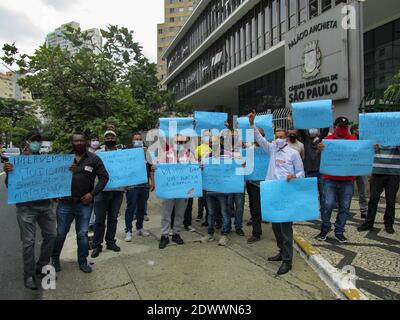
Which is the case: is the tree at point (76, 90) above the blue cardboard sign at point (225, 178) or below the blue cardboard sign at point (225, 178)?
above

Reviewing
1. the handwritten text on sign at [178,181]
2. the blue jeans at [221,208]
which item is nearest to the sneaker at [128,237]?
the handwritten text on sign at [178,181]

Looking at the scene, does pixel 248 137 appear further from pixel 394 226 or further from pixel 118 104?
pixel 118 104

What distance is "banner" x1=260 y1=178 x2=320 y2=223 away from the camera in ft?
15.8

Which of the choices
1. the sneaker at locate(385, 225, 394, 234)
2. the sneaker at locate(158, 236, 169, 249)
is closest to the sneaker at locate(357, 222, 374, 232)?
the sneaker at locate(385, 225, 394, 234)

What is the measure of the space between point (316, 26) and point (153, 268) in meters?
11.3

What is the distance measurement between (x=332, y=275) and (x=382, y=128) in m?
2.59

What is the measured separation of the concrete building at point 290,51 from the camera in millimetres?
12008

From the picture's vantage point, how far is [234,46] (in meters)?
26.7

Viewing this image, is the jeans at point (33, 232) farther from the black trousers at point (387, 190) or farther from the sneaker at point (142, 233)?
the black trousers at point (387, 190)

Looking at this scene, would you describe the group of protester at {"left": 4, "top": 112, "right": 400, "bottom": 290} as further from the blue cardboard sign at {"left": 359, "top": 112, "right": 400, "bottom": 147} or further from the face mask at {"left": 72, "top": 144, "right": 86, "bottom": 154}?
the blue cardboard sign at {"left": 359, "top": 112, "right": 400, "bottom": 147}

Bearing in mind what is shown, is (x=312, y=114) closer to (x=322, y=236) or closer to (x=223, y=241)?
(x=322, y=236)

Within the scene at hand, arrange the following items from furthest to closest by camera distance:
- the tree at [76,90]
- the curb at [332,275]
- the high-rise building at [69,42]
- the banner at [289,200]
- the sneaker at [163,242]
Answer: the high-rise building at [69,42] → the tree at [76,90] → the sneaker at [163,242] → the banner at [289,200] → the curb at [332,275]

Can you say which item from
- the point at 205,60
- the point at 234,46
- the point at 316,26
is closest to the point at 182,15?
the point at 205,60

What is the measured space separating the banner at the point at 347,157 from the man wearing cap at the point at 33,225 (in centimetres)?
397
